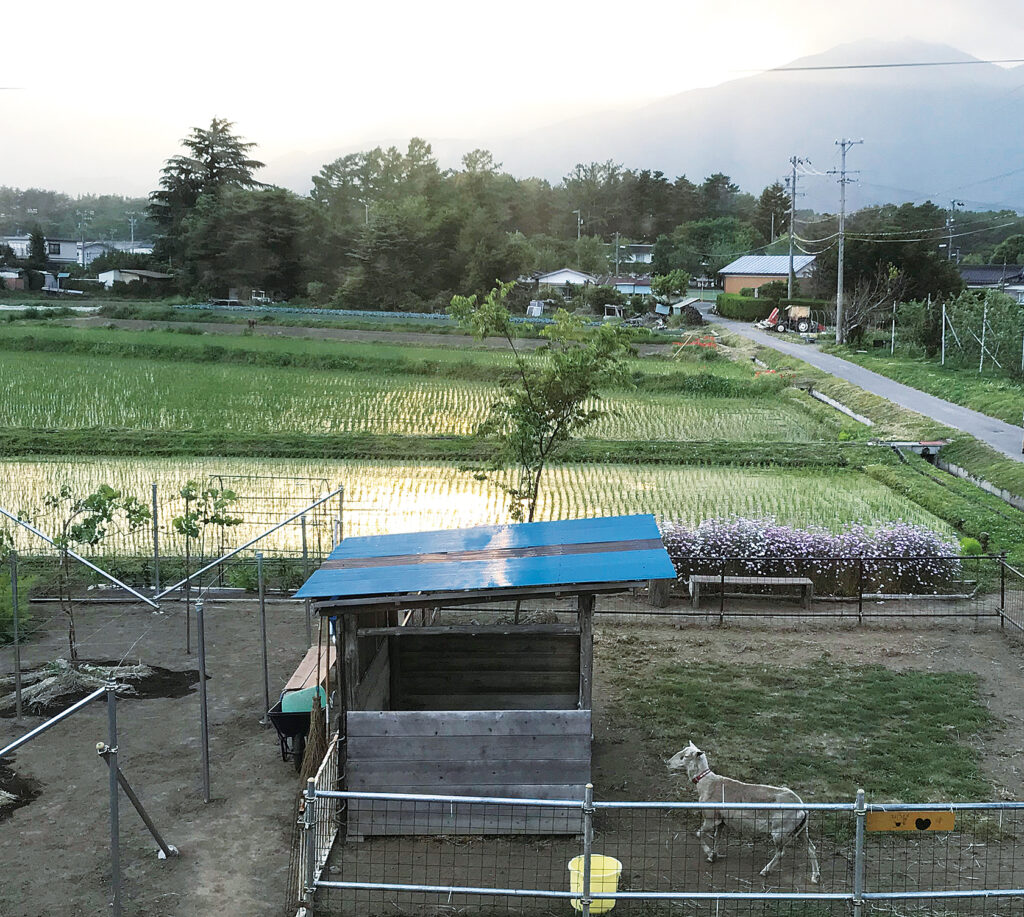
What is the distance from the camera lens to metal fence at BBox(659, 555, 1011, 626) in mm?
15641

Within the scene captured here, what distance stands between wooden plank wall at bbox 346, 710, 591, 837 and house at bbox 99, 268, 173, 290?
177 feet

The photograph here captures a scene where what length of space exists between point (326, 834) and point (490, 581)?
2457 mm

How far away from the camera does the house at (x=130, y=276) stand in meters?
58.4

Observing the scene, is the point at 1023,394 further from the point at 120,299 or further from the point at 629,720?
the point at 120,299

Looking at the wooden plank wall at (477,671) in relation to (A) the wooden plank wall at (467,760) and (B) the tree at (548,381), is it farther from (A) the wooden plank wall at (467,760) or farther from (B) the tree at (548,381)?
(B) the tree at (548,381)

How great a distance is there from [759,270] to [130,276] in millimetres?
41275

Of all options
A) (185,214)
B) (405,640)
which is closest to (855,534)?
(405,640)

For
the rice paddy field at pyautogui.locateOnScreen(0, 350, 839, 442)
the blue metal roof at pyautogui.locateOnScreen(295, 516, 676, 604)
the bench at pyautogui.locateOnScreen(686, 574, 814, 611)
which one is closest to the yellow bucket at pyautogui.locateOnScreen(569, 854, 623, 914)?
the blue metal roof at pyautogui.locateOnScreen(295, 516, 676, 604)

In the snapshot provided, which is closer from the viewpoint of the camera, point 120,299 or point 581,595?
Result: point 581,595

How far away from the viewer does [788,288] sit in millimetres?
64312

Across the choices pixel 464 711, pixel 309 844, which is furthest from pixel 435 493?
pixel 309 844

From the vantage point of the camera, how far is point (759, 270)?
74.4 m

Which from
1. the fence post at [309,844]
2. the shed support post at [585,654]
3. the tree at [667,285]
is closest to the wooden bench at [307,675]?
the shed support post at [585,654]

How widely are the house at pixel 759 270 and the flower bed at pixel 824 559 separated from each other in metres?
56.0
